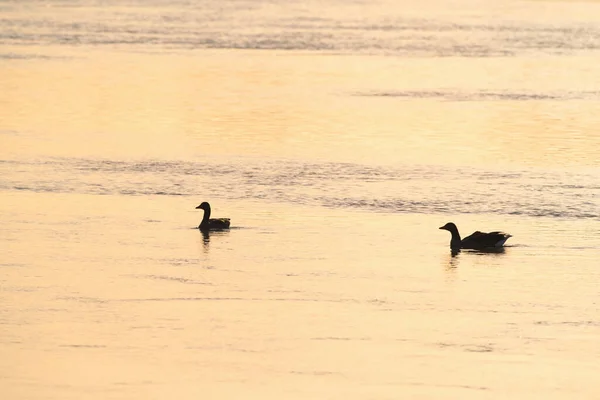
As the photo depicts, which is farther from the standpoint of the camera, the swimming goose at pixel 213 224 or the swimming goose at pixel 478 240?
the swimming goose at pixel 213 224

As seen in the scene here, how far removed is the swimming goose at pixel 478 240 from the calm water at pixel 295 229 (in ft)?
0.50

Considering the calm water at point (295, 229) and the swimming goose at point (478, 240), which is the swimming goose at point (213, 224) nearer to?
the calm water at point (295, 229)

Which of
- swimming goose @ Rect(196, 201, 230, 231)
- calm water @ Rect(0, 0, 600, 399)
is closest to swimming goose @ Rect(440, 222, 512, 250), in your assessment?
calm water @ Rect(0, 0, 600, 399)

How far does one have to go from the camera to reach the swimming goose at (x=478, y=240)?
810 inches

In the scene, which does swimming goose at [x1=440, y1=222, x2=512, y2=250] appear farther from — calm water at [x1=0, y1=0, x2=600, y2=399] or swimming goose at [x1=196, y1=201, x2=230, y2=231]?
swimming goose at [x1=196, y1=201, x2=230, y2=231]

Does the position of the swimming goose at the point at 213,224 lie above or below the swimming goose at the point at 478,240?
above

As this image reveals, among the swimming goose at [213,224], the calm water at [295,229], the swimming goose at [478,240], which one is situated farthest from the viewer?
the swimming goose at [213,224]

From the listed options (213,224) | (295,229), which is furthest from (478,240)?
(213,224)

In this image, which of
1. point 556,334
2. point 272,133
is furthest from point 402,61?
point 556,334

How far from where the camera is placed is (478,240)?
2081 centimetres

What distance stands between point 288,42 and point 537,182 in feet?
107

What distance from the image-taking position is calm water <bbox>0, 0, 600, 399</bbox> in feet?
48.5

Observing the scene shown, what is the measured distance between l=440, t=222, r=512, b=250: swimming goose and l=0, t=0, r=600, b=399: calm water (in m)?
0.15

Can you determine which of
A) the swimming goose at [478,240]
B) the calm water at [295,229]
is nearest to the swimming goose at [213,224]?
the calm water at [295,229]
